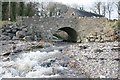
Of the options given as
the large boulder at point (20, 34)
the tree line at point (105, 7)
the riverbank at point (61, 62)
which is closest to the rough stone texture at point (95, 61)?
the riverbank at point (61, 62)

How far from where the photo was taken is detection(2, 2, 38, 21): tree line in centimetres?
288

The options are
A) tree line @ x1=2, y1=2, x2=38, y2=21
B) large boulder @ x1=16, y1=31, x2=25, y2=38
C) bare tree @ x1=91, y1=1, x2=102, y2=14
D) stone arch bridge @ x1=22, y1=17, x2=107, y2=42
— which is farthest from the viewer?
stone arch bridge @ x1=22, y1=17, x2=107, y2=42

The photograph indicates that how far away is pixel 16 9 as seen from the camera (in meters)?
2.91

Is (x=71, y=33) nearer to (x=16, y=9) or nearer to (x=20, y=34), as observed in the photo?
(x=20, y=34)

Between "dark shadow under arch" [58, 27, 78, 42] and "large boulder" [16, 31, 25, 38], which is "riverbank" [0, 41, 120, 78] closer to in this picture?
"large boulder" [16, 31, 25, 38]

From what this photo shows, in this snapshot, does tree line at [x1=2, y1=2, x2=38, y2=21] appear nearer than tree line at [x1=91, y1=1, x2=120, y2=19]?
Yes

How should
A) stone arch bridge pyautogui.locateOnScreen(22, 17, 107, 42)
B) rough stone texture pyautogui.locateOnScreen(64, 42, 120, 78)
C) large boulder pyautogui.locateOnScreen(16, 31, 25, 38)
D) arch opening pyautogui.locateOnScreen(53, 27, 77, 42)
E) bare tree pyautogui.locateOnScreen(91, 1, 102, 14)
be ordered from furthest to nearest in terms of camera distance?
arch opening pyautogui.locateOnScreen(53, 27, 77, 42) < stone arch bridge pyautogui.locateOnScreen(22, 17, 107, 42) < large boulder pyautogui.locateOnScreen(16, 31, 25, 38) < bare tree pyautogui.locateOnScreen(91, 1, 102, 14) < rough stone texture pyautogui.locateOnScreen(64, 42, 120, 78)

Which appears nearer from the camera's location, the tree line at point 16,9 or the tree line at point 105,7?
the tree line at point 16,9

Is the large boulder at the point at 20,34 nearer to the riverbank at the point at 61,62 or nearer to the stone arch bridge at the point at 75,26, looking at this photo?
the riverbank at the point at 61,62

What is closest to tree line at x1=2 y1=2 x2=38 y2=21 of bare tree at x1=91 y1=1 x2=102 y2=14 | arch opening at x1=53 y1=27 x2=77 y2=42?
bare tree at x1=91 y1=1 x2=102 y2=14

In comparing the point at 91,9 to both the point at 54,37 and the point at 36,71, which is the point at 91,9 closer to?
the point at 54,37

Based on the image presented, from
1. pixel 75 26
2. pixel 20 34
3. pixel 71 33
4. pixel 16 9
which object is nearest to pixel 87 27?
pixel 75 26

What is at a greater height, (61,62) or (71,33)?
(71,33)

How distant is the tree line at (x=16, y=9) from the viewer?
2879 millimetres
